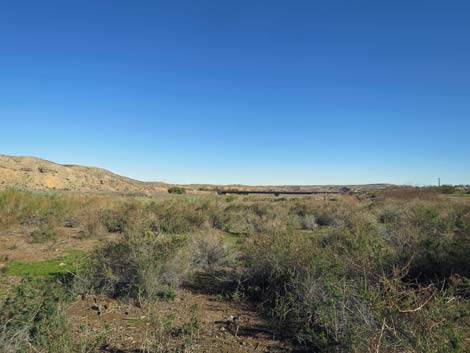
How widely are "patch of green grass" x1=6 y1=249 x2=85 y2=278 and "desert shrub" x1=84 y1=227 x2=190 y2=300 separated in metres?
0.93

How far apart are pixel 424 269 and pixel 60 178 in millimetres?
74525

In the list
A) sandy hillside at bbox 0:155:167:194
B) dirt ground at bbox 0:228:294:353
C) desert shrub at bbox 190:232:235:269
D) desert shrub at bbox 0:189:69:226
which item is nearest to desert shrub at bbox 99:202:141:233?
desert shrub at bbox 0:189:69:226

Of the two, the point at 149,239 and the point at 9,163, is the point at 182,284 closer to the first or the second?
the point at 149,239

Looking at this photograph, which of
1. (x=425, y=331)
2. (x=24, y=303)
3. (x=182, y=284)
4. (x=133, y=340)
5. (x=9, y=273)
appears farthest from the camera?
(x=9, y=273)

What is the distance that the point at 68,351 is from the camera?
3.64 m

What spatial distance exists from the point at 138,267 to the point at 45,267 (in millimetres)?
3936

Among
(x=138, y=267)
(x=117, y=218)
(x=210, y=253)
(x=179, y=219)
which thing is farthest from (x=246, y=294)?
(x=117, y=218)

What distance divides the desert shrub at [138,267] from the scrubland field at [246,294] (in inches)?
1.0

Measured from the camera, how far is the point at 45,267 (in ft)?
30.1

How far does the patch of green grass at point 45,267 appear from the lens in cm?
836

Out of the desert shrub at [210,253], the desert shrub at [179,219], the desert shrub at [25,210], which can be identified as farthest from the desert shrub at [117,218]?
the desert shrub at [210,253]

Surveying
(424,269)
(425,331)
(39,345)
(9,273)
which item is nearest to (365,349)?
(425,331)

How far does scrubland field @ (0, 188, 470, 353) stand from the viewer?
3.61m

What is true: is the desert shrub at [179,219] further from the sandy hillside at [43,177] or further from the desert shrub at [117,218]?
the sandy hillside at [43,177]
